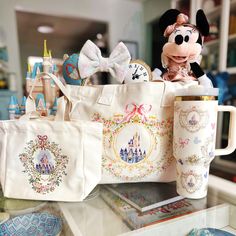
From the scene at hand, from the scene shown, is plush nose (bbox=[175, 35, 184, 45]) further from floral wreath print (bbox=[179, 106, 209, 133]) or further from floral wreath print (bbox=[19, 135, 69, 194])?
floral wreath print (bbox=[19, 135, 69, 194])

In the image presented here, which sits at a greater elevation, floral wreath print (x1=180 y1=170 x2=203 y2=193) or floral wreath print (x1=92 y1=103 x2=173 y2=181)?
floral wreath print (x1=92 y1=103 x2=173 y2=181)

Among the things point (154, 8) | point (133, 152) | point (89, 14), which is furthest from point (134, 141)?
point (154, 8)

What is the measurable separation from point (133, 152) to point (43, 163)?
0.65 feet

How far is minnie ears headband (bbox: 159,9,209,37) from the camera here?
20.4 inches

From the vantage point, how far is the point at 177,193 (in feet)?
1.54

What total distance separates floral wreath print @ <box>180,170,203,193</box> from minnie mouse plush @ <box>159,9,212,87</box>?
21 centimetres

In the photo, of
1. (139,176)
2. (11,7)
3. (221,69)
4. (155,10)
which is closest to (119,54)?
(139,176)

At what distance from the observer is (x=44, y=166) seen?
43 cm

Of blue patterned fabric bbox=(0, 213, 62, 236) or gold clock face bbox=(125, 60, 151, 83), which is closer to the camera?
blue patterned fabric bbox=(0, 213, 62, 236)

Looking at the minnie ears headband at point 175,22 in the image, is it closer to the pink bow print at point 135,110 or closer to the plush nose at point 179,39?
the plush nose at point 179,39

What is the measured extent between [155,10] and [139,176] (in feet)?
9.16

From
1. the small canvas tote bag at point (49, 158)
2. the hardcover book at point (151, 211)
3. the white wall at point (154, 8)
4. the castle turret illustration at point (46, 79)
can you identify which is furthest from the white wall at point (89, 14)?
the hardcover book at point (151, 211)

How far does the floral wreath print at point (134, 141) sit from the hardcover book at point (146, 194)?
0.14 feet

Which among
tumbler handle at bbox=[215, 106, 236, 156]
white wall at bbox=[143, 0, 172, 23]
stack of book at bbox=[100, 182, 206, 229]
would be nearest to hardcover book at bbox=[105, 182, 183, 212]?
stack of book at bbox=[100, 182, 206, 229]
